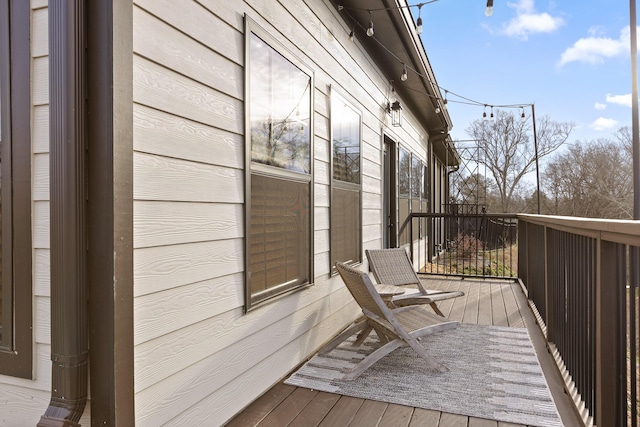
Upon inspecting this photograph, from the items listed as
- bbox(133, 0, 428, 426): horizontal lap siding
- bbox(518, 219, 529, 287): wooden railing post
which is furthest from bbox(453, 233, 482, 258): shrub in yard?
bbox(133, 0, 428, 426): horizontal lap siding

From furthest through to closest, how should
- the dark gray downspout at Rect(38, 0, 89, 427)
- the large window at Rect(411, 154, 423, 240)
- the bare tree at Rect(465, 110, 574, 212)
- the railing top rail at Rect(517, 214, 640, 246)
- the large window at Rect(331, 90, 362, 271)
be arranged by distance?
the bare tree at Rect(465, 110, 574, 212), the large window at Rect(411, 154, 423, 240), the large window at Rect(331, 90, 362, 271), the dark gray downspout at Rect(38, 0, 89, 427), the railing top rail at Rect(517, 214, 640, 246)

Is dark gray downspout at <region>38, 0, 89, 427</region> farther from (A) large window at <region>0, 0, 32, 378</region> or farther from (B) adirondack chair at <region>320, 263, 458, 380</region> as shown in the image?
(B) adirondack chair at <region>320, 263, 458, 380</region>

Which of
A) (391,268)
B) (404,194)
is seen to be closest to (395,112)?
(404,194)

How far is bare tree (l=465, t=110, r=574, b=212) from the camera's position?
1888 centimetres

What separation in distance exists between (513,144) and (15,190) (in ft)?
66.8

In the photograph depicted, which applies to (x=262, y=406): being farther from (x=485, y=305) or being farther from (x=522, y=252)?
(x=522, y=252)

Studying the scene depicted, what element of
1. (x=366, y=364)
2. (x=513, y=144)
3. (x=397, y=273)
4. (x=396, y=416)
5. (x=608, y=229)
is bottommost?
(x=396, y=416)

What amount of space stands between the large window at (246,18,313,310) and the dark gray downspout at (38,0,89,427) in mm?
879

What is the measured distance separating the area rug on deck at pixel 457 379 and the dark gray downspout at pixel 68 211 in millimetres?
1405

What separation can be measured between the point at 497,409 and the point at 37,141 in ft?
7.81

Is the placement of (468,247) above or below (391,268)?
below

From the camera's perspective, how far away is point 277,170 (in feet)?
8.34

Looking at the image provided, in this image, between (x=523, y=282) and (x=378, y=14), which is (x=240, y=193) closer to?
(x=378, y=14)

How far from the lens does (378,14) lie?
12.5ft
